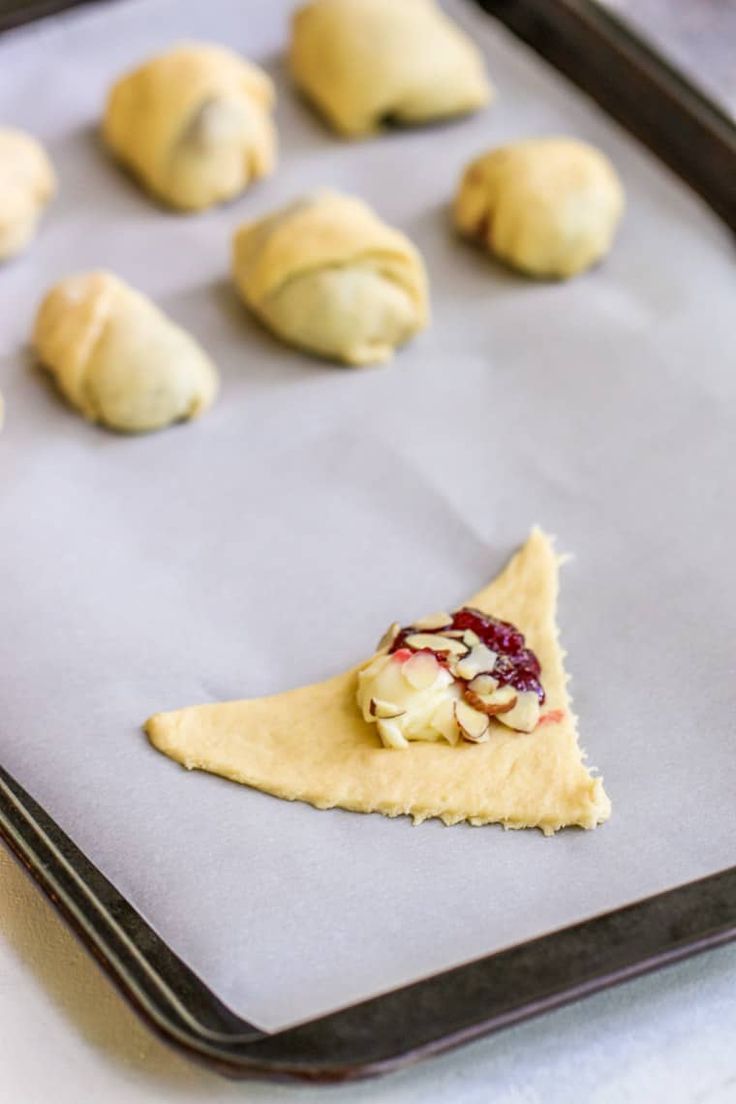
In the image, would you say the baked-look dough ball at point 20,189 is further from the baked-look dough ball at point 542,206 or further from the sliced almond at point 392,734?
the sliced almond at point 392,734

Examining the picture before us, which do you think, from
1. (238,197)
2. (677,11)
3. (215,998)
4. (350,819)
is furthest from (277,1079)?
(677,11)

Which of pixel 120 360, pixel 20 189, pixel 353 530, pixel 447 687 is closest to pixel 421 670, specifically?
pixel 447 687

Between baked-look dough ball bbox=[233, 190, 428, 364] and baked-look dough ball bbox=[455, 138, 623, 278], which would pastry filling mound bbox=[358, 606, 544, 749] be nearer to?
baked-look dough ball bbox=[233, 190, 428, 364]

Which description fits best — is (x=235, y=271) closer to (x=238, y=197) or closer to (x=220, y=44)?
(x=238, y=197)

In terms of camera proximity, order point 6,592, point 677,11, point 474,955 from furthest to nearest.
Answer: point 677,11 < point 6,592 < point 474,955

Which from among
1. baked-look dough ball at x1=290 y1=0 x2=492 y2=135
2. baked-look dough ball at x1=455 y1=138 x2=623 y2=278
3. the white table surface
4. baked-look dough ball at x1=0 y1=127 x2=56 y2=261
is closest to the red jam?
the white table surface
